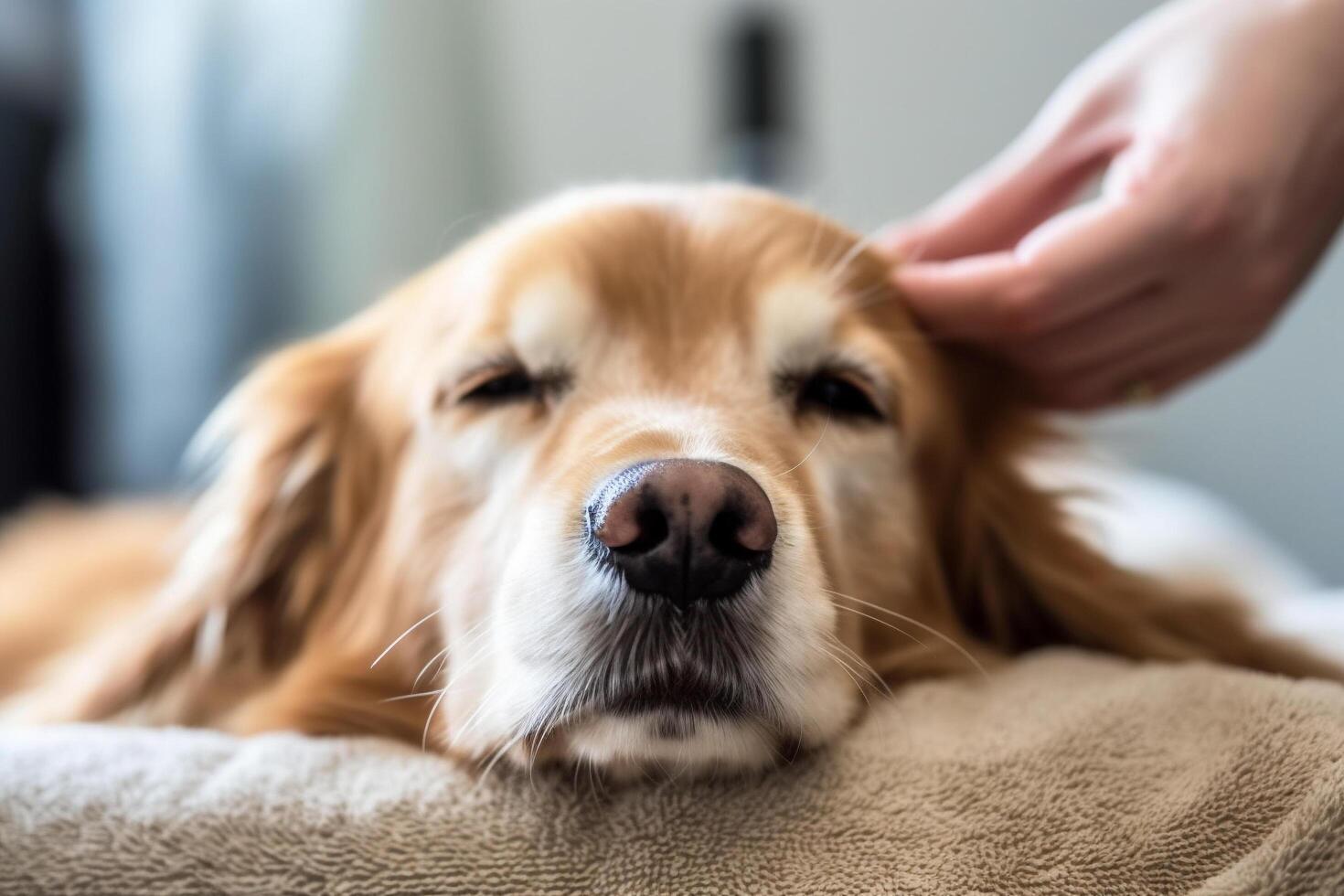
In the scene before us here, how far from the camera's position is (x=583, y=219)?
1401 mm

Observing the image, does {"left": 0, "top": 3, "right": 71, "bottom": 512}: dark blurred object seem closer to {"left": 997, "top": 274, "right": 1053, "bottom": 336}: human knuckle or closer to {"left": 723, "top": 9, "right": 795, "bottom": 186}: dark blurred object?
{"left": 723, "top": 9, "right": 795, "bottom": 186}: dark blurred object

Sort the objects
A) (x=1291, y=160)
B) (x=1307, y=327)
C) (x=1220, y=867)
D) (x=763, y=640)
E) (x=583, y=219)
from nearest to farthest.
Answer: (x=1220, y=867) → (x=763, y=640) → (x=1291, y=160) → (x=583, y=219) → (x=1307, y=327)

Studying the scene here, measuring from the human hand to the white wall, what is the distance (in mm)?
2313

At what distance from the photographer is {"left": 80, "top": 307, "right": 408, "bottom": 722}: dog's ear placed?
1468 millimetres

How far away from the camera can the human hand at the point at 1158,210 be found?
4.13 feet

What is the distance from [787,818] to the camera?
90cm

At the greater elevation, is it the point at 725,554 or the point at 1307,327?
the point at 725,554

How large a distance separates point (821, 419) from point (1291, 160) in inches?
24.2

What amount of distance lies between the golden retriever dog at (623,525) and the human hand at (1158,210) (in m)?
0.14

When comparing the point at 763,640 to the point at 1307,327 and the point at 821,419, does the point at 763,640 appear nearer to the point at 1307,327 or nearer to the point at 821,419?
the point at 821,419

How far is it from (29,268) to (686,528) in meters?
2.73

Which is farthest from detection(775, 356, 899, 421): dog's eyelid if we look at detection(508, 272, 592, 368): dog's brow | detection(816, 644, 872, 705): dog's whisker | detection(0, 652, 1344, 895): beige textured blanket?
detection(0, 652, 1344, 895): beige textured blanket

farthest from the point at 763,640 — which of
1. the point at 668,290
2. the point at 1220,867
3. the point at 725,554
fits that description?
the point at 668,290

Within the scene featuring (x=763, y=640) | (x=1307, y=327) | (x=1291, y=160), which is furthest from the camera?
(x=1307, y=327)
